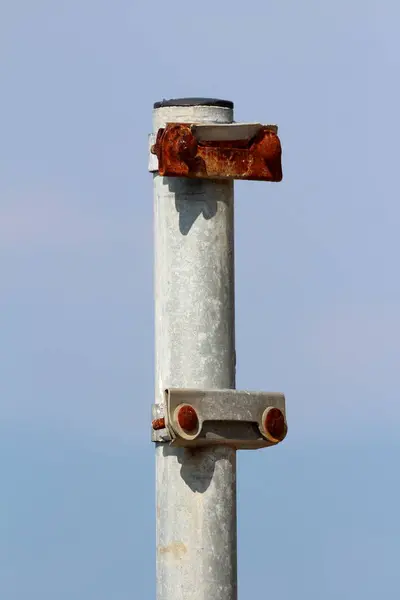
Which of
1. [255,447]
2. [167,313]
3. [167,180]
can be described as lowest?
[255,447]

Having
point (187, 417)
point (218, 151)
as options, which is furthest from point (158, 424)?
point (218, 151)

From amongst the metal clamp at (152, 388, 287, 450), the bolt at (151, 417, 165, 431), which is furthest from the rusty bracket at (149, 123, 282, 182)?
the bolt at (151, 417, 165, 431)

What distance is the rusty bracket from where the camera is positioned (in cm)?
930

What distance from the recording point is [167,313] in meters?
9.49

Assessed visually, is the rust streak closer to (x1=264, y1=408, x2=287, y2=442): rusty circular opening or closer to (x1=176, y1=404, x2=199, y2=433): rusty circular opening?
(x1=176, y1=404, x2=199, y2=433): rusty circular opening

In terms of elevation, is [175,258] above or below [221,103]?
below

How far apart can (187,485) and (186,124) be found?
1.73 m

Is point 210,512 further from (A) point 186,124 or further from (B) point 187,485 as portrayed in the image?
(A) point 186,124

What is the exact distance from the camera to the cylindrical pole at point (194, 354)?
938 centimetres

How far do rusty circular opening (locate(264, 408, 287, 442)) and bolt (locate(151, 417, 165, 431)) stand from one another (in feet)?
1.77

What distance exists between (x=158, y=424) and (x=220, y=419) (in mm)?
297

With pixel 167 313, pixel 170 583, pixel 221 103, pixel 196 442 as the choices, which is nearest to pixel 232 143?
pixel 221 103

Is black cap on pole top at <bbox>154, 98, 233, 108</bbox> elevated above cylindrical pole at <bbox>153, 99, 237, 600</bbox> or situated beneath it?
elevated above

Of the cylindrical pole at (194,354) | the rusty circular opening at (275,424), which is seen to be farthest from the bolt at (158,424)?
the rusty circular opening at (275,424)
